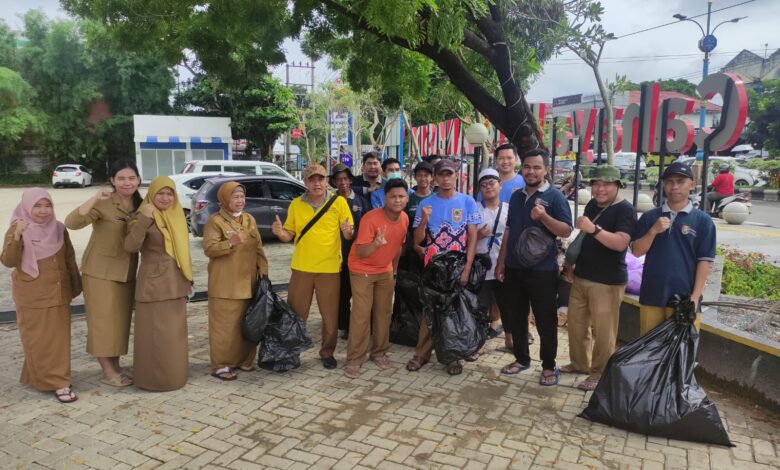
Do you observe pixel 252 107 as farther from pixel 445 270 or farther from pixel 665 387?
pixel 665 387

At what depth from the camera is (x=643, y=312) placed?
3.56 metres

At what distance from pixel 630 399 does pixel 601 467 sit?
1.51ft

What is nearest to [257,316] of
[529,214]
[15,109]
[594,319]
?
[529,214]

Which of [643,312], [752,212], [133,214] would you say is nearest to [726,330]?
[643,312]

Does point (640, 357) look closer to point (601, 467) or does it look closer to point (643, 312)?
point (643, 312)

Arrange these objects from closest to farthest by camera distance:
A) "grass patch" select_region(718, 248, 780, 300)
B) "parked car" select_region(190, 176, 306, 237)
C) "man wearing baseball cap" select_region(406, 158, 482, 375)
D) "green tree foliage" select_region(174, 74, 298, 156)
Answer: "man wearing baseball cap" select_region(406, 158, 482, 375)
"grass patch" select_region(718, 248, 780, 300)
"parked car" select_region(190, 176, 306, 237)
"green tree foliage" select_region(174, 74, 298, 156)

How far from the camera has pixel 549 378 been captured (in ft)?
13.4

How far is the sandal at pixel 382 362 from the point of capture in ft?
14.7

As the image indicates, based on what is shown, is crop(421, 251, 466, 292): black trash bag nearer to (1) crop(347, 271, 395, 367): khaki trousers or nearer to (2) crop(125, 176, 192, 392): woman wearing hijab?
(1) crop(347, 271, 395, 367): khaki trousers

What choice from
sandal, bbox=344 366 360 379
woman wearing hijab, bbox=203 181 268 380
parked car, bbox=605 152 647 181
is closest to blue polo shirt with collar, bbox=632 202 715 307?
sandal, bbox=344 366 360 379

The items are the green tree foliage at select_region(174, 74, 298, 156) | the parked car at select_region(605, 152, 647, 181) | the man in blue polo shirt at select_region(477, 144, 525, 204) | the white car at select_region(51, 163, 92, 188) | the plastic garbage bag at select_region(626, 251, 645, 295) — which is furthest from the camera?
the green tree foliage at select_region(174, 74, 298, 156)

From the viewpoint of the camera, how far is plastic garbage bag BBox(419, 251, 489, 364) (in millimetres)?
4109

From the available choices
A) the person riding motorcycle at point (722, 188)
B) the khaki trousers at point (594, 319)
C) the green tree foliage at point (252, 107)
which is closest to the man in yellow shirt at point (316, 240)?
the khaki trousers at point (594, 319)

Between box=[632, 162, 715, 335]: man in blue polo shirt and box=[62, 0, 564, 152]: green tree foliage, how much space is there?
2.17 m
